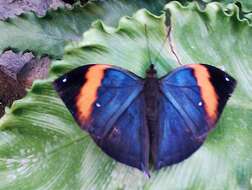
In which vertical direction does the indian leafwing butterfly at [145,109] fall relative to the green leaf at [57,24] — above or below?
above

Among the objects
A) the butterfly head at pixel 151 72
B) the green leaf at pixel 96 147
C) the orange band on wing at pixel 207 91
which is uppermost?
the orange band on wing at pixel 207 91

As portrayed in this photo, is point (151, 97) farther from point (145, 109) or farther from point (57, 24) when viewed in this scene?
point (57, 24)

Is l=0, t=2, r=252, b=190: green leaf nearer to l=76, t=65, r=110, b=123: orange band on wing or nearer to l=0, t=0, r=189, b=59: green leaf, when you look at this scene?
l=76, t=65, r=110, b=123: orange band on wing

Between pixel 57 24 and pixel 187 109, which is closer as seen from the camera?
pixel 187 109

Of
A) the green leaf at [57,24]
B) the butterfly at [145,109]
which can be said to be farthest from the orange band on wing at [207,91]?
the green leaf at [57,24]

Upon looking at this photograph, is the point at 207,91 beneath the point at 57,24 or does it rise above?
above

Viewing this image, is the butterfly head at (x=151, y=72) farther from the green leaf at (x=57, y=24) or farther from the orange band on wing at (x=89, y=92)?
the green leaf at (x=57, y=24)

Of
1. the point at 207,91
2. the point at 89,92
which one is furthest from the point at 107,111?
the point at 207,91

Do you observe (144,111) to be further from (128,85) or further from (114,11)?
(114,11)

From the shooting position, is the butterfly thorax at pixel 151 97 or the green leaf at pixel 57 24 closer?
the butterfly thorax at pixel 151 97
